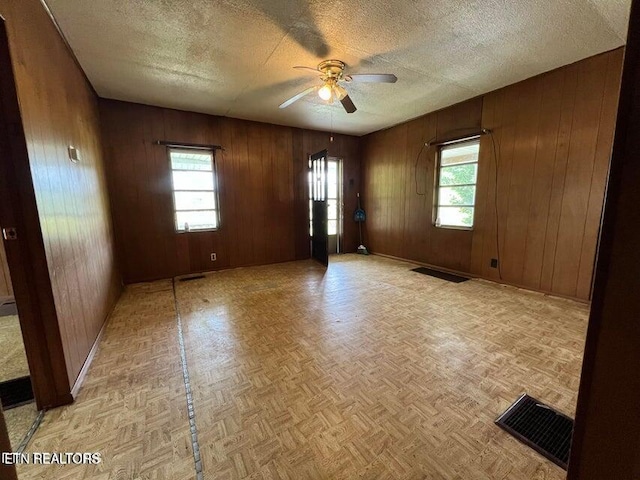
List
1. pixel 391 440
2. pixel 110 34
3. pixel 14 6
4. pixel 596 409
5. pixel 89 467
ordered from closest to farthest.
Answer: pixel 596 409 → pixel 89 467 → pixel 391 440 → pixel 14 6 → pixel 110 34

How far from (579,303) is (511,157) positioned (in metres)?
1.94

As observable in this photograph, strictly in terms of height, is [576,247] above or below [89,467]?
above

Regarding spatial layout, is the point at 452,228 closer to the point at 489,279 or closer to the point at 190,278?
the point at 489,279

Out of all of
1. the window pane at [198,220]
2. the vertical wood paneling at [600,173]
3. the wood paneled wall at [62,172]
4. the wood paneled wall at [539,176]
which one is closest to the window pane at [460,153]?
the wood paneled wall at [539,176]

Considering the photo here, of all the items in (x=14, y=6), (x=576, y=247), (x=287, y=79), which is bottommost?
(x=576, y=247)

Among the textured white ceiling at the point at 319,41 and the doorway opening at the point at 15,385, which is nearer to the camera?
the doorway opening at the point at 15,385

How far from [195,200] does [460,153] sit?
14.5 ft

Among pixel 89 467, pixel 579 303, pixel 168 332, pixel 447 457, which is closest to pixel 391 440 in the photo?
pixel 447 457

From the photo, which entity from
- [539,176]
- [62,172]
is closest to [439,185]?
[539,176]

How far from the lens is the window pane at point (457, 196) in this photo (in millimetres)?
4086

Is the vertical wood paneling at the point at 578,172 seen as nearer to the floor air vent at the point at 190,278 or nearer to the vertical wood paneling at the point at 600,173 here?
the vertical wood paneling at the point at 600,173

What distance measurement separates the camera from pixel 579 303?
3.03 m

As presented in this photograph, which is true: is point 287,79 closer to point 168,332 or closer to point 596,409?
point 168,332

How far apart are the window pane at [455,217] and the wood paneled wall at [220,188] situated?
220 centimetres
